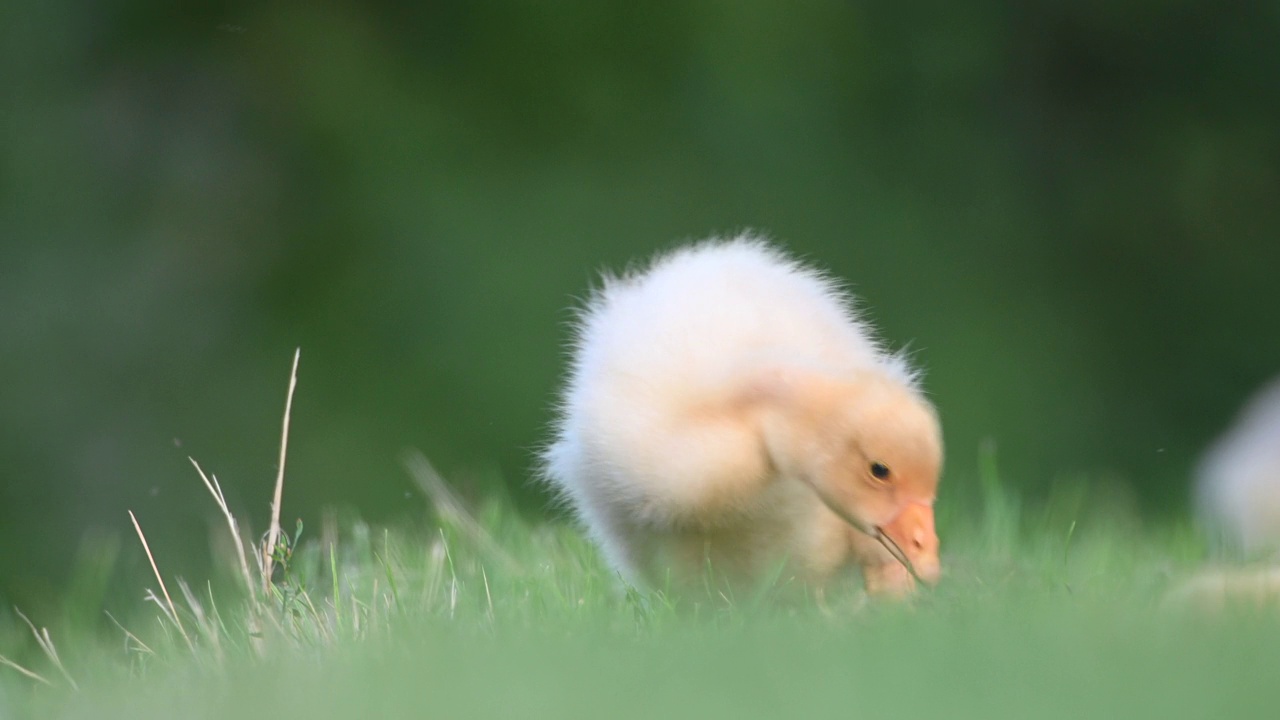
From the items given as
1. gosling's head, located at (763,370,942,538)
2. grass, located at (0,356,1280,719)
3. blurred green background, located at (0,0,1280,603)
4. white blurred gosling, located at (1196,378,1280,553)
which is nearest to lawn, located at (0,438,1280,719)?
grass, located at (0,356,1280,719)

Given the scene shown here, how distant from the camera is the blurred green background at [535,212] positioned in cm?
835

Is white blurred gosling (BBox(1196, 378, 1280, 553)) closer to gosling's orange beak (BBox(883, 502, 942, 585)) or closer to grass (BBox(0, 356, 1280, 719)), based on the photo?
grass (BBox(0, 356, 1280, 719))

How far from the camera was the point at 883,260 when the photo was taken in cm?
862

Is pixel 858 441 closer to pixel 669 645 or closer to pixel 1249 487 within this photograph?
pixel 669 645

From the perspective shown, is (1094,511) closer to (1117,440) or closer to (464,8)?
(1117,440)

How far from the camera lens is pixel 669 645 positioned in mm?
2693

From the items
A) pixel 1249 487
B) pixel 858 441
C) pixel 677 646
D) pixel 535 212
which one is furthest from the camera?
pixel 535 212

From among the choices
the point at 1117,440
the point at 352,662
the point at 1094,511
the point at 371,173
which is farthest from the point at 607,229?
the point at 352,662

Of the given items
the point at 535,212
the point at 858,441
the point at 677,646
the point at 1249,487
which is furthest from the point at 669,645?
the point at 535,212

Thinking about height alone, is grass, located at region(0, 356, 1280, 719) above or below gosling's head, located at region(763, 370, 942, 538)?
below

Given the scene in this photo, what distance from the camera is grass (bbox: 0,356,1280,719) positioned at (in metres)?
2.17

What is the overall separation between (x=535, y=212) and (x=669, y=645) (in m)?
5.94

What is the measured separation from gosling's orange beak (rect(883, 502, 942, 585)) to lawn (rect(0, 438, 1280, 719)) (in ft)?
0.29

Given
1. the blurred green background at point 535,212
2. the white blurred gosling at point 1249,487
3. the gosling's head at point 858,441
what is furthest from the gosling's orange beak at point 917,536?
the blurred green background at point 535,212
